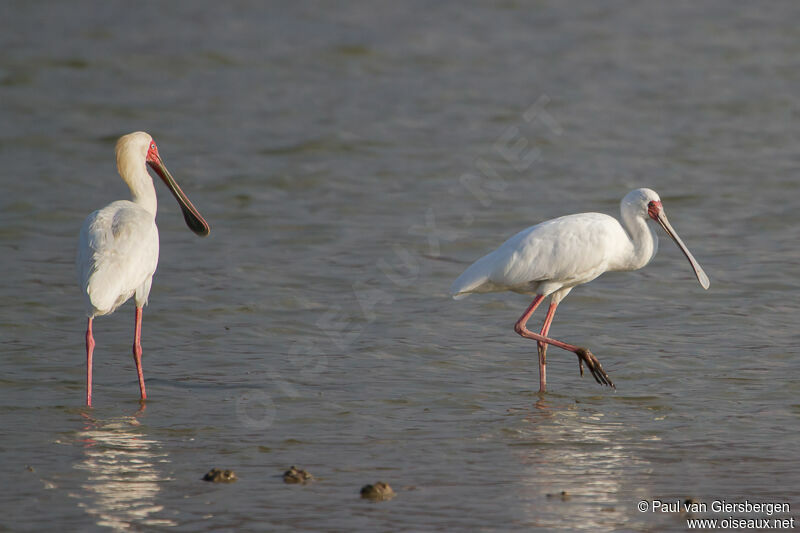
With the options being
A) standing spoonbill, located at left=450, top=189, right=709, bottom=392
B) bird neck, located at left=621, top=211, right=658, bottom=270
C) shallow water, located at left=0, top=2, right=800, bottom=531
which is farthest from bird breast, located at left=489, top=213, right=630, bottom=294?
shallow water, located at left=0, top=2, right=800, bottom=531

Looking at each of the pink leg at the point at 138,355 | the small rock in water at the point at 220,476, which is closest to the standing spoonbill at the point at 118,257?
the pink leg at the point at 138,355

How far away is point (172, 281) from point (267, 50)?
34.5ft

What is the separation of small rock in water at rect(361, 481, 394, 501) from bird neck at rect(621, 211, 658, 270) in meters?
3.61

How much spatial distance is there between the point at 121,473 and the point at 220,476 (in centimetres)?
51

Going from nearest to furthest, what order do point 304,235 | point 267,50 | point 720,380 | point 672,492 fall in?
1. point 672,492
2. point 720,380
3. point 304,235
4. point 267,50

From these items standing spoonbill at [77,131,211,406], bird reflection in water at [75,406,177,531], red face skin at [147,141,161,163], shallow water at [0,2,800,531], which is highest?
red face skin at [147,141,161,163]

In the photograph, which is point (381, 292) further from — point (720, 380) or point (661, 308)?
point (720, 380)

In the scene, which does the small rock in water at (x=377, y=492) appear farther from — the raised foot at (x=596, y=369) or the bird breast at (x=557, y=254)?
the bird breast at (x=557, y=254)

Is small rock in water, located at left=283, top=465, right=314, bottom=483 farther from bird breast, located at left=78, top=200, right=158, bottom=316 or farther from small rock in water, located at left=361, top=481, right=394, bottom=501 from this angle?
bird breast, located at left=78, top=200, right=158, bottom=316

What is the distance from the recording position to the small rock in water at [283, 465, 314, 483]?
6.10 meters

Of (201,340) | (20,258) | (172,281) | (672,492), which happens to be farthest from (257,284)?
(672,492)

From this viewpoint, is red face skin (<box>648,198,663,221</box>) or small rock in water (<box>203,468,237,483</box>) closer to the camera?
small rock in water (<box>203,468,237,483</box>)

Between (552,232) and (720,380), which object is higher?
(552,232)

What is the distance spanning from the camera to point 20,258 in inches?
463
